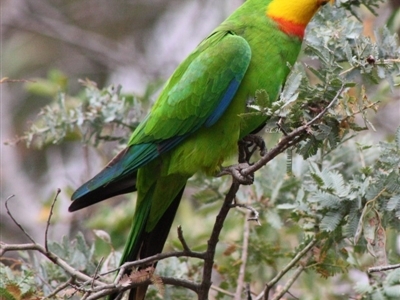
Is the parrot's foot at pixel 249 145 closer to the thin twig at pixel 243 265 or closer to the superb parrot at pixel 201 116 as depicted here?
the superb parrot at pixel 201 116

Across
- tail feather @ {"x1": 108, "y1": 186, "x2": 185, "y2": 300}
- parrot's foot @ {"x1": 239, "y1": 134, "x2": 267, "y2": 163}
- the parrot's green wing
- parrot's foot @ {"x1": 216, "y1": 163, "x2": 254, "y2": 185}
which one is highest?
the parrot's green wing

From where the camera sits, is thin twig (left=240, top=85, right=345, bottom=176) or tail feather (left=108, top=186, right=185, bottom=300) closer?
thin twig (left=240, top=85, right=345, bottom=176)

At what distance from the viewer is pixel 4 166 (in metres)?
5.11

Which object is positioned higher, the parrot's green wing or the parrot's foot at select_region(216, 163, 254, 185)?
the parrot's green wing

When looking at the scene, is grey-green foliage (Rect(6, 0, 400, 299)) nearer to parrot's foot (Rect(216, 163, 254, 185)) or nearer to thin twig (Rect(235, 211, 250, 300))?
thin twig (Rect(235, 211, 250, 300))

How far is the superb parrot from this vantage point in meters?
2.58

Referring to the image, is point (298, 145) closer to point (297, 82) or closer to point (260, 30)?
point (297, 82)

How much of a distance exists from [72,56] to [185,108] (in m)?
4.32

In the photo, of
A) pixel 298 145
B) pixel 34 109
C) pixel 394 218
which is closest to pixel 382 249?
pixel 394 218

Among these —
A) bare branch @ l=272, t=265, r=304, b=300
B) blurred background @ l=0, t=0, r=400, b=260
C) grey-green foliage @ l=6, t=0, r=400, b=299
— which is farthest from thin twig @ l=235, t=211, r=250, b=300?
blurred background @ l=0, t=0, r=400, b=260

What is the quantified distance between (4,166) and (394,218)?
3551 millimetres

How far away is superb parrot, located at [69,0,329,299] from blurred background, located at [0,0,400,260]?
69.8 inches

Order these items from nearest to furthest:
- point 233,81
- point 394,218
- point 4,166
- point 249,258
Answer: point 394,218, point 233,81, point 249,258, point 4,166

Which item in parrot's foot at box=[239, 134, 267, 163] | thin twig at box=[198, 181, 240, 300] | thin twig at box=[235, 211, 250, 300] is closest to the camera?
thin twig at box=[198, 181, 240, 300]
